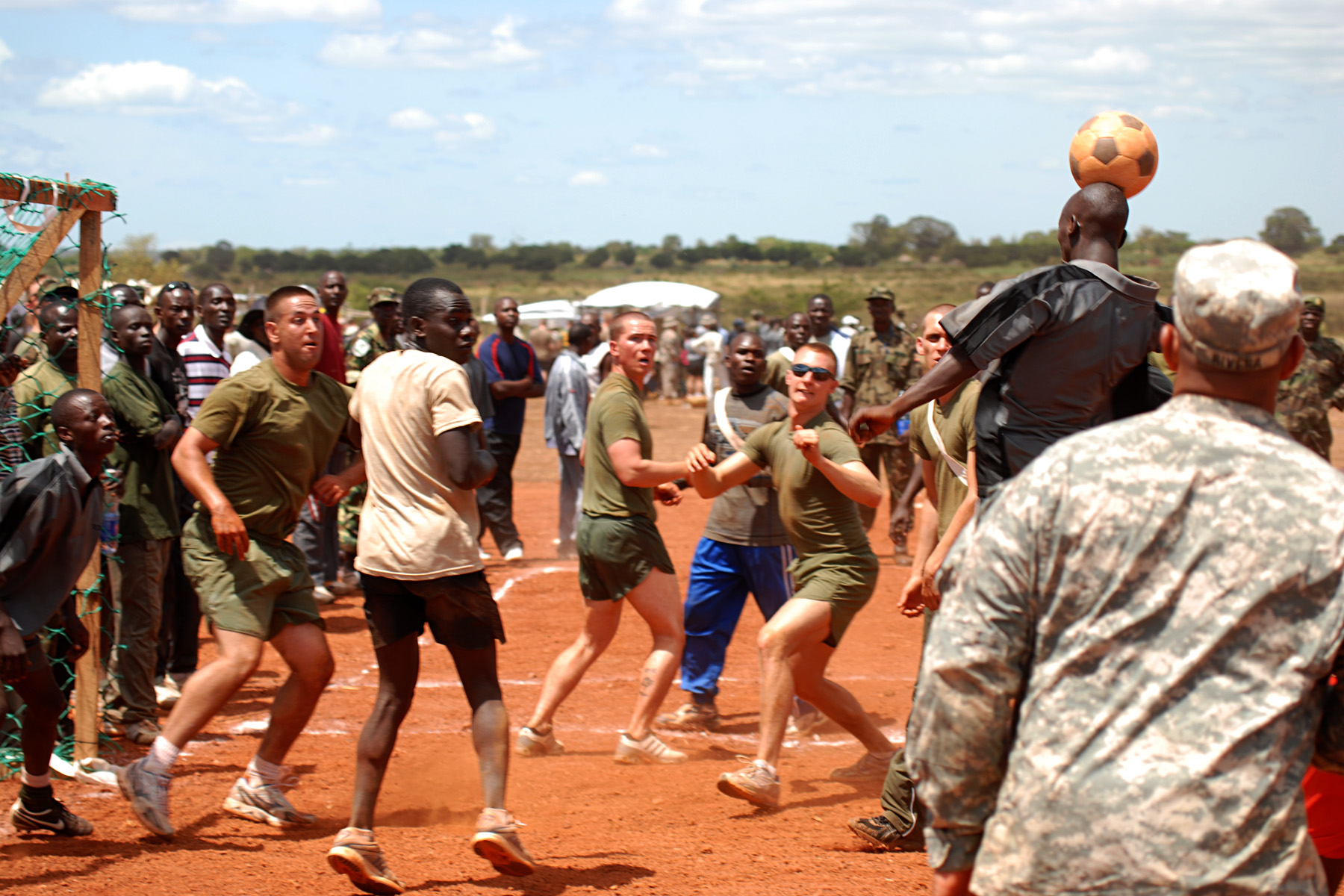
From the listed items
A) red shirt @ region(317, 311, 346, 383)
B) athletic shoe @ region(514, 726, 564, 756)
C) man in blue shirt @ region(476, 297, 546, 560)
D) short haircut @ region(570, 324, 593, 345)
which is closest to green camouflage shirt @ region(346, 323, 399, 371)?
red shirt @ region(317, 311, 346, 383)

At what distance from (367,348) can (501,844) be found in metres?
6.65

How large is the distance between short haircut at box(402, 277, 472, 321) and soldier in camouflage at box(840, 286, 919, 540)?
7344 mm

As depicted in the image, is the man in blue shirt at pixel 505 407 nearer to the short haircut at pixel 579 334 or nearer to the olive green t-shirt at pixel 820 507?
the short haircut at pixel 579 334

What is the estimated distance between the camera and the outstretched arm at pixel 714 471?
19.8 ft

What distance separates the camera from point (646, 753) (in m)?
6.47

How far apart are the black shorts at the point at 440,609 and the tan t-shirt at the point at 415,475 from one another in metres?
0.05

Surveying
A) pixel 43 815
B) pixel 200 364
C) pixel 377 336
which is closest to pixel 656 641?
pixel 43 815

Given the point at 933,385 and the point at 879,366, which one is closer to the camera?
the point at 933,385

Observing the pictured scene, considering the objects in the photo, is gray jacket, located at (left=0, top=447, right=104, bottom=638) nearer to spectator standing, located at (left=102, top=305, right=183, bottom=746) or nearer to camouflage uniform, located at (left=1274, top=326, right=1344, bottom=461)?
spectator standing, located at (left=102, top=305, right=183, bottom=746)

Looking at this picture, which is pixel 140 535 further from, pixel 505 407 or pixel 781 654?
pixel 505 407

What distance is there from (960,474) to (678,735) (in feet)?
8.50

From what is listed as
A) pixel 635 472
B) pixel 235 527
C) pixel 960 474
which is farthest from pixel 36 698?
pixel 960 474

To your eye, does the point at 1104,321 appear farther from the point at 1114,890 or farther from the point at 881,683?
the point at 881,683

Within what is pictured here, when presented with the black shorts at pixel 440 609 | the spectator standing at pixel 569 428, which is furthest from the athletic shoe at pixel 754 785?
the spectator standing at pixel 569 428
